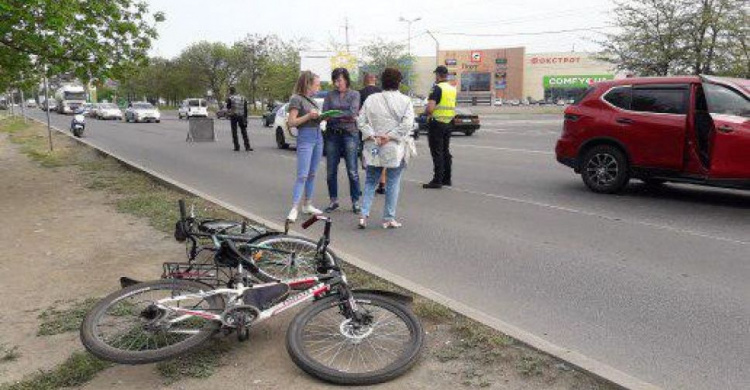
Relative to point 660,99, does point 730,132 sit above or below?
below

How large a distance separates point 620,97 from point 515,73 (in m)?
99.4

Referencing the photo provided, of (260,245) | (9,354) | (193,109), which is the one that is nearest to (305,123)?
(260,245)

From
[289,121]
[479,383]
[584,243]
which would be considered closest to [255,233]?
[479,383]

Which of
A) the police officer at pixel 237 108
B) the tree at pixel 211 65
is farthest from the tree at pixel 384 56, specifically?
the police officer at pixel 237 108

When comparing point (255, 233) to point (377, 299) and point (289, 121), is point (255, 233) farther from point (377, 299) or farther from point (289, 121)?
point (289, 121)

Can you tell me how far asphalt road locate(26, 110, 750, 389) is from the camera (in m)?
3.95

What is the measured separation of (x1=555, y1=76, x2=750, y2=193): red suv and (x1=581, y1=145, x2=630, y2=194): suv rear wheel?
14 millimetres

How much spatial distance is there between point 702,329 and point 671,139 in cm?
500

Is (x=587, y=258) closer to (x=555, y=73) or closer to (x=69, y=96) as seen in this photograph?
(x=69, y=96)

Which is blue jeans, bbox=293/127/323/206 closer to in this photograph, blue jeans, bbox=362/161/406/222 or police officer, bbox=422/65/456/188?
blue jeans, bbox=362/161/406/222

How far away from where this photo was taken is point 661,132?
862cm

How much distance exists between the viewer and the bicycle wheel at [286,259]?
406cm

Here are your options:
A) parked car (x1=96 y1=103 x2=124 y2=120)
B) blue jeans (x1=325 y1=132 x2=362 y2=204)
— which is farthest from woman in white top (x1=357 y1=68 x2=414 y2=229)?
parked car (x1=96 y1=103 x2=124 y2=120)

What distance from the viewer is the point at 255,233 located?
14.7 ft
